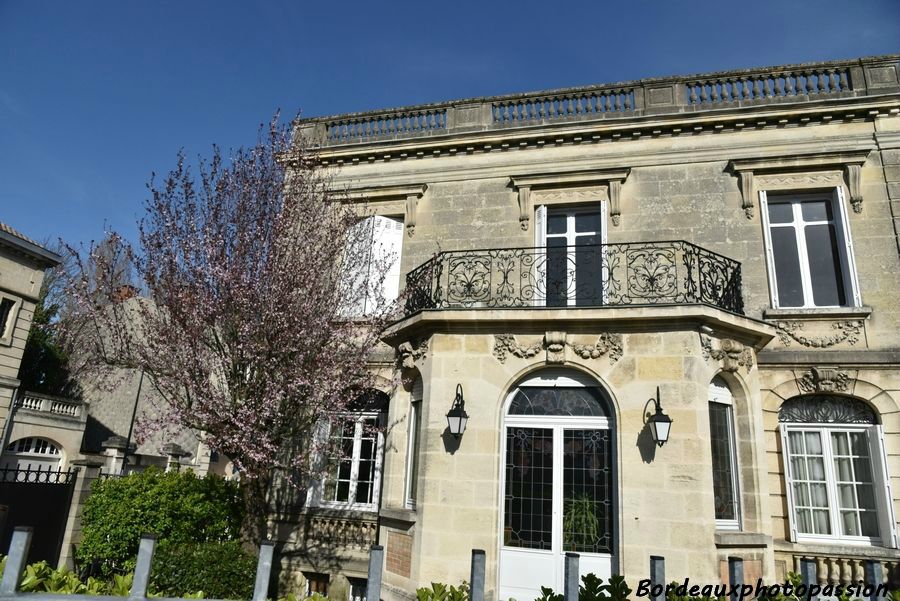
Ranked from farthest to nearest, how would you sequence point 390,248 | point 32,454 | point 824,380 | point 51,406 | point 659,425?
1. point 51,406
2. point 32,454
3. point 390,248
4. point 824,380
5. point 659,425

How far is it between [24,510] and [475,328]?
7.60 m

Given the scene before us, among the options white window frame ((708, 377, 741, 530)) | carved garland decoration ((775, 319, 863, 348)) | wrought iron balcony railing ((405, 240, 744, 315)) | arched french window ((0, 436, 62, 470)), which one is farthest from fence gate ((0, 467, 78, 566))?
arched french window ((0, 436, 62, 470))

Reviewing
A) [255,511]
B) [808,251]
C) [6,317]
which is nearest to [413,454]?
[255,511]

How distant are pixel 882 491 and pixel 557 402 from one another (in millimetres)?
4971

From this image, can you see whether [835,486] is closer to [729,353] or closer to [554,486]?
[729,353]

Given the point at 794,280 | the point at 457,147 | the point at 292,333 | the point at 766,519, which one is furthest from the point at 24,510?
the point at 794,280

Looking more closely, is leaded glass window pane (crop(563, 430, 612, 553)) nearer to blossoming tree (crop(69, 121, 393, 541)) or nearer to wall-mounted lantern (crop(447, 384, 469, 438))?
wall-mounted lantern (crop(447, 384, 469, 438))

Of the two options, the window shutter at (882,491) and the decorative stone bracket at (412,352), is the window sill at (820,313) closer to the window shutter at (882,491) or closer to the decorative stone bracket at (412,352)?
the window shutter at (882,491)

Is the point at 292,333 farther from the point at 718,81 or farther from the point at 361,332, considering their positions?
the point at 718,81

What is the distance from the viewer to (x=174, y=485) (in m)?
9.52

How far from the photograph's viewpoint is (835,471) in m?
8.86

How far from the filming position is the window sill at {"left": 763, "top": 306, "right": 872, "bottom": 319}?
29.9 ft

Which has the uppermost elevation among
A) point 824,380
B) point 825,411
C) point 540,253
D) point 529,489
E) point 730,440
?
point 540,253

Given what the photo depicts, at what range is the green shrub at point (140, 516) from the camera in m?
9.02
